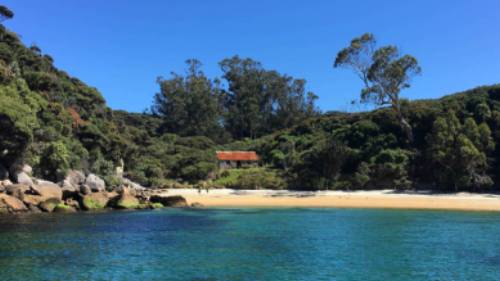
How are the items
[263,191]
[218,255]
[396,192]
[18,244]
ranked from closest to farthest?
[218,255]
[18,244]
[396,192]
[263,191]

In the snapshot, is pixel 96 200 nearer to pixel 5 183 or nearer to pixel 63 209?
pixel 63 209

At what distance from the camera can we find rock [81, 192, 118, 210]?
3638 cm

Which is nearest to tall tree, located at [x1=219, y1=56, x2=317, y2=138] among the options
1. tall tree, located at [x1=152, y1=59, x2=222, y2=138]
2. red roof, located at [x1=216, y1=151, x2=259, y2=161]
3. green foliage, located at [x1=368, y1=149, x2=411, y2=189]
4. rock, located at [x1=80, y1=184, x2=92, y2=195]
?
tall tree, located at [x1=152, y1=59, x2=222, y2=138]

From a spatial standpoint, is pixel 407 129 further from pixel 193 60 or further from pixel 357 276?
pixel 193 60

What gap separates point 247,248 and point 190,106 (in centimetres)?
7974

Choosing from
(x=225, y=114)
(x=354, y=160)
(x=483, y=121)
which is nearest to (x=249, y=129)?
(x=225, y=114)

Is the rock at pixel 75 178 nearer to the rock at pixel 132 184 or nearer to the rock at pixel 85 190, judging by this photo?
the rock at pixel 85 190

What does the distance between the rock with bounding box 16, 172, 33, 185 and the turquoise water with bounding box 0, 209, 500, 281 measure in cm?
841

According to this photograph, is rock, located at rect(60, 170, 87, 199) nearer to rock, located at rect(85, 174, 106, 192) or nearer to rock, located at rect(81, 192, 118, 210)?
rock, located at rect(85, 174, 106, 192)

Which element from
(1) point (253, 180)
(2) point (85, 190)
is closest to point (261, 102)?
(1) point (253, 180)

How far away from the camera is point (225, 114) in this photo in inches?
4013

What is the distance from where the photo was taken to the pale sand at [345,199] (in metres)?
41.5

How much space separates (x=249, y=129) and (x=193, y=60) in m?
22.9

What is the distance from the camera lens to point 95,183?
43844mm
